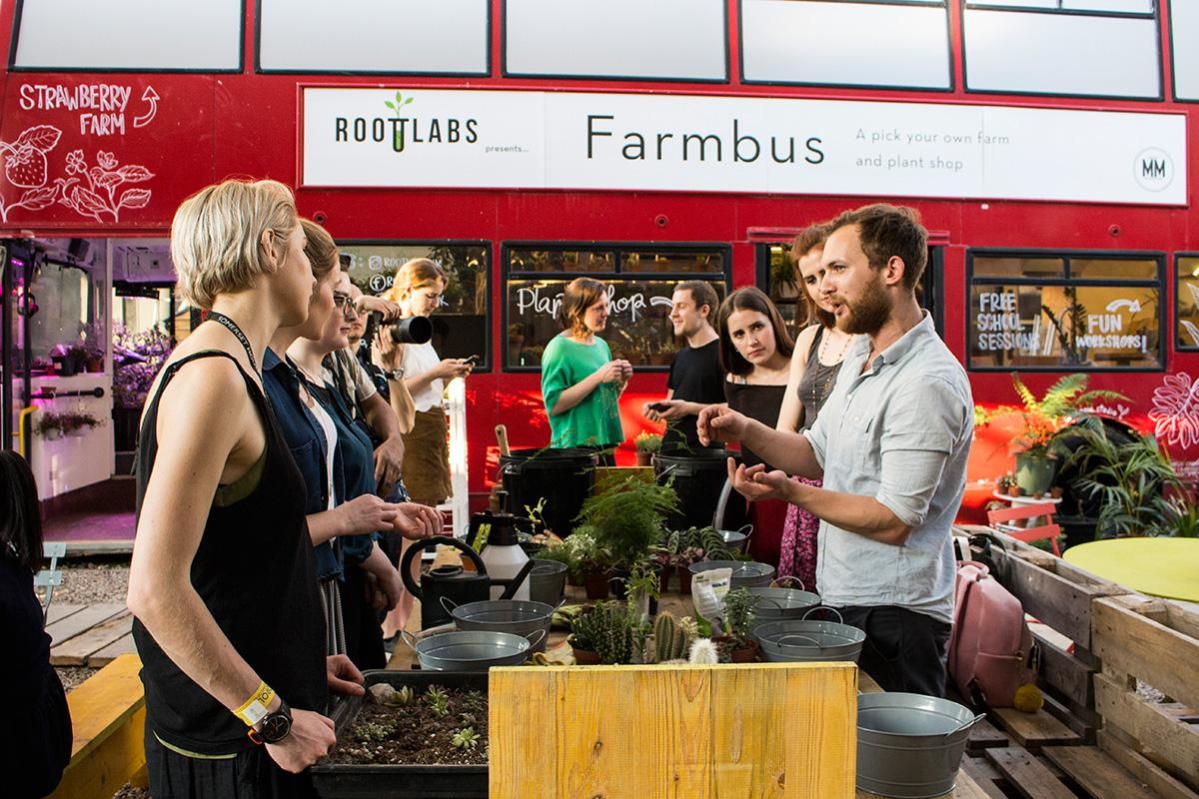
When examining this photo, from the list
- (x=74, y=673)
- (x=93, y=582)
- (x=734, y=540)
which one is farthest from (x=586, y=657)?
(x=93, y=582)

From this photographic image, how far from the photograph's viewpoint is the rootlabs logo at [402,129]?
21.1ft

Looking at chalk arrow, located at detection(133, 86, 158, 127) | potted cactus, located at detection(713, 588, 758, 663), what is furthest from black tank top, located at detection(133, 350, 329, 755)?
chalk arrow, located at detection(133, 86, 158, 127)

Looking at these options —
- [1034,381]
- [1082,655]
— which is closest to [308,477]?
[1082,655]

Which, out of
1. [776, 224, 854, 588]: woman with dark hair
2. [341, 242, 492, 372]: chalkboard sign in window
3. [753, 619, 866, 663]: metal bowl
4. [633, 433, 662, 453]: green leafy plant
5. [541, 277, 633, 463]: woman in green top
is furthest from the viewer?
[341, 242, 492, 372]: chalkboard sign in window

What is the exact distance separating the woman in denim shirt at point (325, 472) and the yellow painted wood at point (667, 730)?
91 centimetres

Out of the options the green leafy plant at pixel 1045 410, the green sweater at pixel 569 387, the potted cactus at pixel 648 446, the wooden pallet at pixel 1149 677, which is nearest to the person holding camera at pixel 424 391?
the green sweater at pixel 569 387

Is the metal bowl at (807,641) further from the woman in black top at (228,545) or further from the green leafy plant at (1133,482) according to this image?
the green leafy plant at (1133,482)

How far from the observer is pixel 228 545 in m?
1.45

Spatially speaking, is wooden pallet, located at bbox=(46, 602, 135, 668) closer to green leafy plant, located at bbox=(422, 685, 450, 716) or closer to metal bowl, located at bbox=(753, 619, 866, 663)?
green leafy plant, located at bbox=(422, 685, 450, 716)

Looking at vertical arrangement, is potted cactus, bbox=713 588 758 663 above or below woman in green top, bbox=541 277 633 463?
below

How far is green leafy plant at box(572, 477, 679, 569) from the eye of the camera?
2752 millimetres

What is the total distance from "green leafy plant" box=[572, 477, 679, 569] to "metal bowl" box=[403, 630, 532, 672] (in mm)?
850

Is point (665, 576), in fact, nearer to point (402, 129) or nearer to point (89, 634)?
point (89, 634)

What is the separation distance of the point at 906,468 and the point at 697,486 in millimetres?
1413
